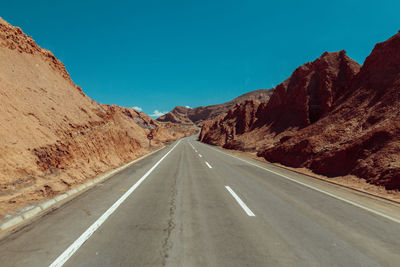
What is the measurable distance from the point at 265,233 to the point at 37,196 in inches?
243

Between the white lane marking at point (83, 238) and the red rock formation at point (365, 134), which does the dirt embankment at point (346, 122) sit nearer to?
the red rock formation at point (365, 134)

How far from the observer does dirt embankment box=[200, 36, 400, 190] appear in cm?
957

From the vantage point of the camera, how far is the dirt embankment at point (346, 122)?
9.57 meters

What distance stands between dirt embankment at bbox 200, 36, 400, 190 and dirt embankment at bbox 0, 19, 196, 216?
12.5m

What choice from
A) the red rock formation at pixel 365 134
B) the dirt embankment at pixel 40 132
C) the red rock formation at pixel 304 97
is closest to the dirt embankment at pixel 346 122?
the red rock formation at pixel 365 134

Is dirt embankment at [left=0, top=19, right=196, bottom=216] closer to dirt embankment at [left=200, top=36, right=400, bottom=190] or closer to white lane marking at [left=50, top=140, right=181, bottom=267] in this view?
A: white lane marking at [left=50, top=140, right=181, bottom=267]

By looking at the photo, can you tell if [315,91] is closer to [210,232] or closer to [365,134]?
[365,134]

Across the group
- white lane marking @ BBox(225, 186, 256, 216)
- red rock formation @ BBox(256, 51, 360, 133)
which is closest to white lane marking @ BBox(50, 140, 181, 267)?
white lane marking @ BBox(225, 186, 256, 216)

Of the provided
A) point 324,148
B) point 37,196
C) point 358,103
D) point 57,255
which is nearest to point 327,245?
point 57,255

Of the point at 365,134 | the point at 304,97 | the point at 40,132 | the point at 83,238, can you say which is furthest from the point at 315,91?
the point at 83,238

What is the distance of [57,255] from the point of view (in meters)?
3.01

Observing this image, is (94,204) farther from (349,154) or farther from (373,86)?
(373,86)

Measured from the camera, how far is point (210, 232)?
3832 millimetres

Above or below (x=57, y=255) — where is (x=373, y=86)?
above
